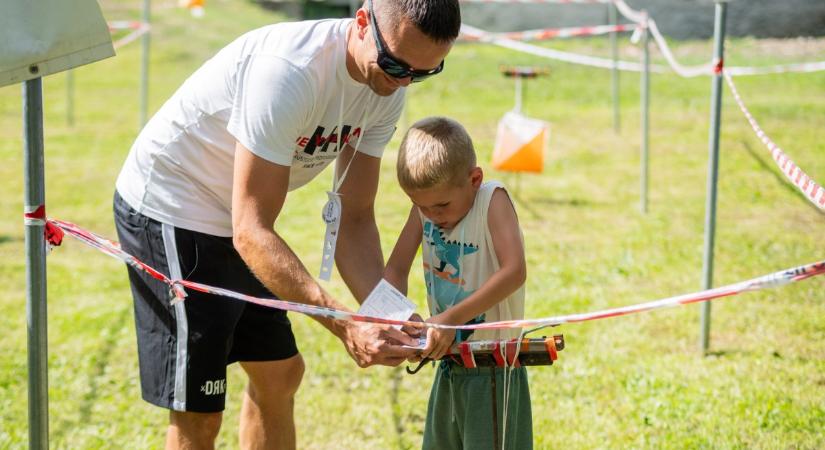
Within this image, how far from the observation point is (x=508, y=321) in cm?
282

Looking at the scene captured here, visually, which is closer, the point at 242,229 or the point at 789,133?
the point at 242,229

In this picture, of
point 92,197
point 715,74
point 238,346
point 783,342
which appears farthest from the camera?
point 92,197

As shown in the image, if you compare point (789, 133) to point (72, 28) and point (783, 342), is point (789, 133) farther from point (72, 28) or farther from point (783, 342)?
point (72, 28)

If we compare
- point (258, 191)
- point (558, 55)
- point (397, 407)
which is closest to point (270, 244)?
point (258, 191)

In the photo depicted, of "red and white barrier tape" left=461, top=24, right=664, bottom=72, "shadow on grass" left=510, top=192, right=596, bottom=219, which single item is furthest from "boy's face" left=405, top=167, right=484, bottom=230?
"red and white barrier tape" left=461, top=24, right=664, bottom=72

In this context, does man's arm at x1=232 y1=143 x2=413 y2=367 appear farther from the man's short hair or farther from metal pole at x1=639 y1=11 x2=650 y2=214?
metal pole at x1=639 y1=11 x2=650 y2=214

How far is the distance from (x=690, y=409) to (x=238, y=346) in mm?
2275

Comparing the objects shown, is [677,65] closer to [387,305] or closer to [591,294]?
[591,294]

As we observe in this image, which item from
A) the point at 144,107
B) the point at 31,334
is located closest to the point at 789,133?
the point at 144,107

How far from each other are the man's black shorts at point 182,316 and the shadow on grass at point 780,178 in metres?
6.51

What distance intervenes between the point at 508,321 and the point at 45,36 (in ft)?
5.02

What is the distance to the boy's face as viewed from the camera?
2.83 metres

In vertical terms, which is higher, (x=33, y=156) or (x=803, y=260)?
(x=33, y=156)

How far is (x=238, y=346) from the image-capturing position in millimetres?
3232
